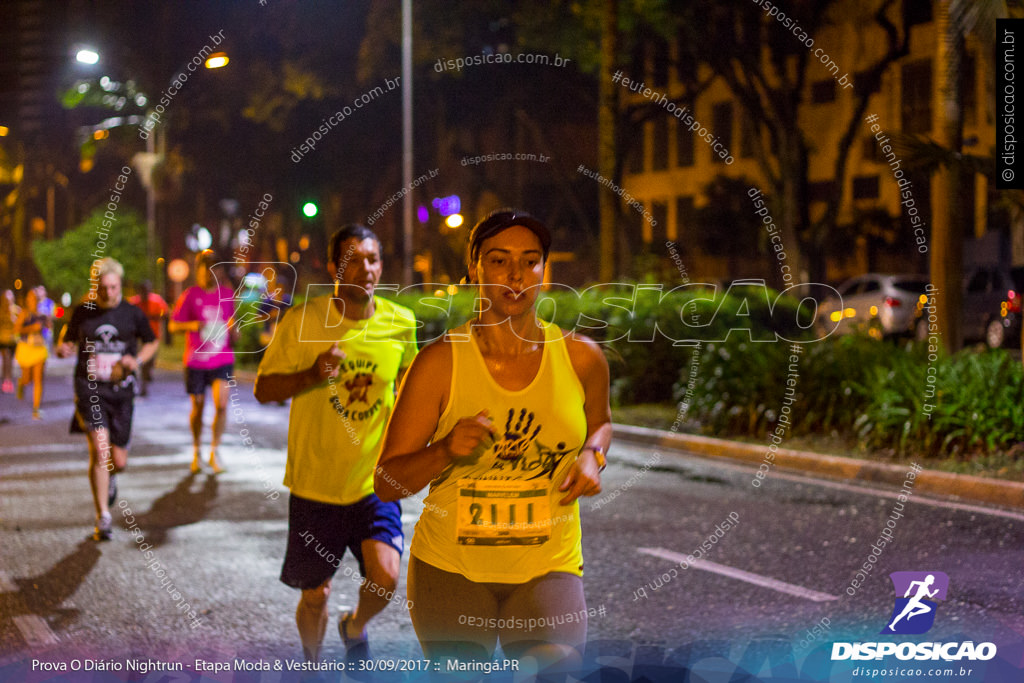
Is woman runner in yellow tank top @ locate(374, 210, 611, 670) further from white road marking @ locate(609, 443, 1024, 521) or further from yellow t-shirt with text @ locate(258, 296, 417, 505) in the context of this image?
white road marking @ locate(609, 443, 1024, 521)

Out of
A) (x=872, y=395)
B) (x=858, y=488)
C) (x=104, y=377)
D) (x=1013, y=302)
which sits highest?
(x=1013, y=302)

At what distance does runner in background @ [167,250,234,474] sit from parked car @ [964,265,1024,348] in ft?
54.2

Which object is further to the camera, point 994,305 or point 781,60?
point 781,60

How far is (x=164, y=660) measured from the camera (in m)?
5.05

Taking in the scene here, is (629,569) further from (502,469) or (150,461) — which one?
(150,461)

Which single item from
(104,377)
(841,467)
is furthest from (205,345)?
(841,467)

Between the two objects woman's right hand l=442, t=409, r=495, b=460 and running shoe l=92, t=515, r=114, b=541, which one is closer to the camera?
woman's right hand l=442, t=409, r=495, b=460

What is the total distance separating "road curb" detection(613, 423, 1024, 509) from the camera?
8844mm

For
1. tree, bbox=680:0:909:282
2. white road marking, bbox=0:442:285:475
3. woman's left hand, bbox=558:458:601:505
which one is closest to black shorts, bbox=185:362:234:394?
white road marking, bbox=0:442:285:475

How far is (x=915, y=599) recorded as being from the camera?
573 centimetres

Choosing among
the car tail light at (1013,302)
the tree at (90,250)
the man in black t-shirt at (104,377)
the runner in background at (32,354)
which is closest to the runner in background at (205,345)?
the man in black t-shirt at (104,377)

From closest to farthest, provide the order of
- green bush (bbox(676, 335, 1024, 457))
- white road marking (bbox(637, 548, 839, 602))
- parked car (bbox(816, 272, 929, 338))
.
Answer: white road marking (bbox(637, 548, 839, 602)) → green bush (bbox(676, 335, 1024, 457)) → parked car (bbox(816, 272, 929, 338))

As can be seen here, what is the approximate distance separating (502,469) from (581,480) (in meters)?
0.21

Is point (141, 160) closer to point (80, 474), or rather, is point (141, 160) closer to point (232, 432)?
point (232, 432)
